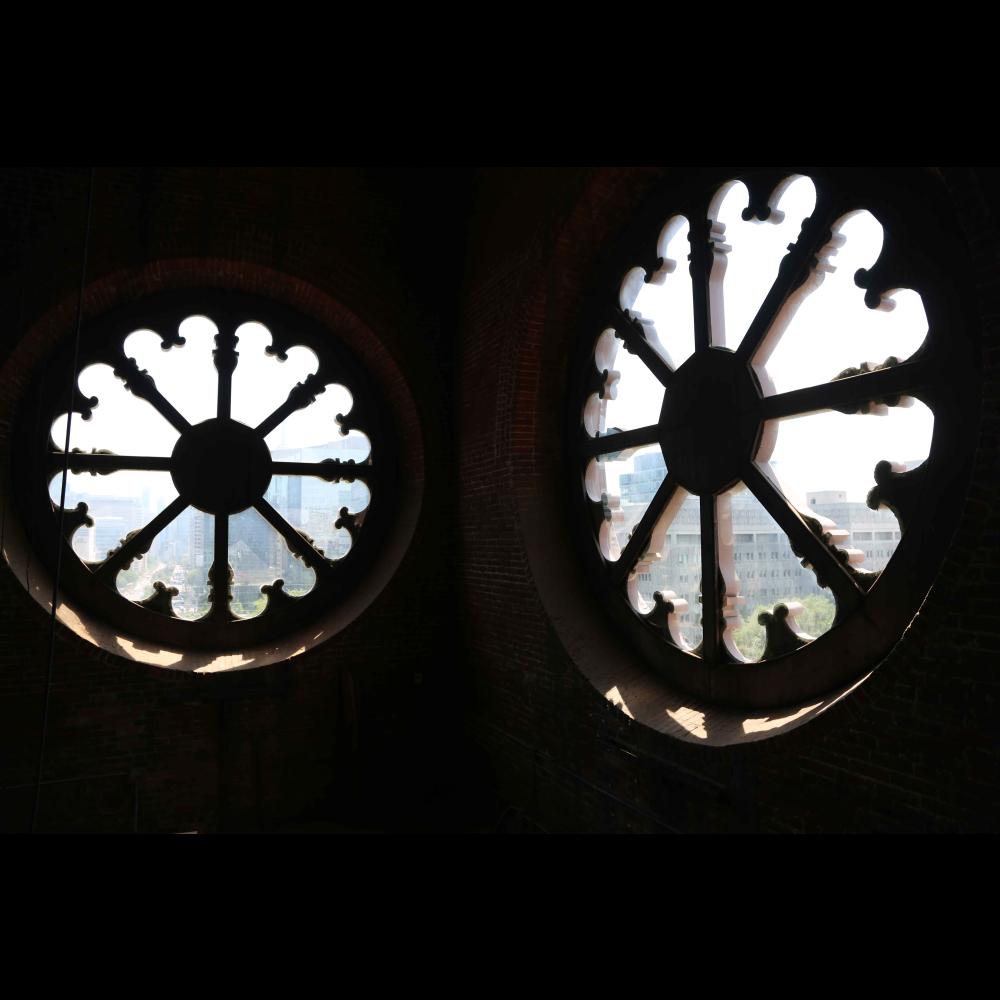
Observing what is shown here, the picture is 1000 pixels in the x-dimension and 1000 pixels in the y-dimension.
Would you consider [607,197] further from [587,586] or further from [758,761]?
[758,761]

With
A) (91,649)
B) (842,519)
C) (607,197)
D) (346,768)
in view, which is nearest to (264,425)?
(91,649)

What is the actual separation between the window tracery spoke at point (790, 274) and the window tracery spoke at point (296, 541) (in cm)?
346

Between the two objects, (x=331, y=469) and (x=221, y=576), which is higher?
(x=331, y=469)

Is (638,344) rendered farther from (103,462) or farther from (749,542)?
(103,462)

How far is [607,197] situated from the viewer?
4445mm

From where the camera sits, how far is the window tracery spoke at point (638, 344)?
4141 mm

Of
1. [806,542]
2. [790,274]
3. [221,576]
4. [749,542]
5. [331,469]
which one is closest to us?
[806,542]

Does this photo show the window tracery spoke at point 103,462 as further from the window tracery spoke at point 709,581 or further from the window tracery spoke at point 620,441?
the window tracery spoke at point 709,581

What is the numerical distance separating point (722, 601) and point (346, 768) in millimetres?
3010

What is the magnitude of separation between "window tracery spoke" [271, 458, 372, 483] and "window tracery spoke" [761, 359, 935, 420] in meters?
3.27

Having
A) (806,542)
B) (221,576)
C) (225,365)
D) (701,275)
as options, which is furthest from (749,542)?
(225,365)

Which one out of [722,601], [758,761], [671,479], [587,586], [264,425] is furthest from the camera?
[264,425]

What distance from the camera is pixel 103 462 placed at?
5.19 m

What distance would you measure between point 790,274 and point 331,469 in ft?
11.7
